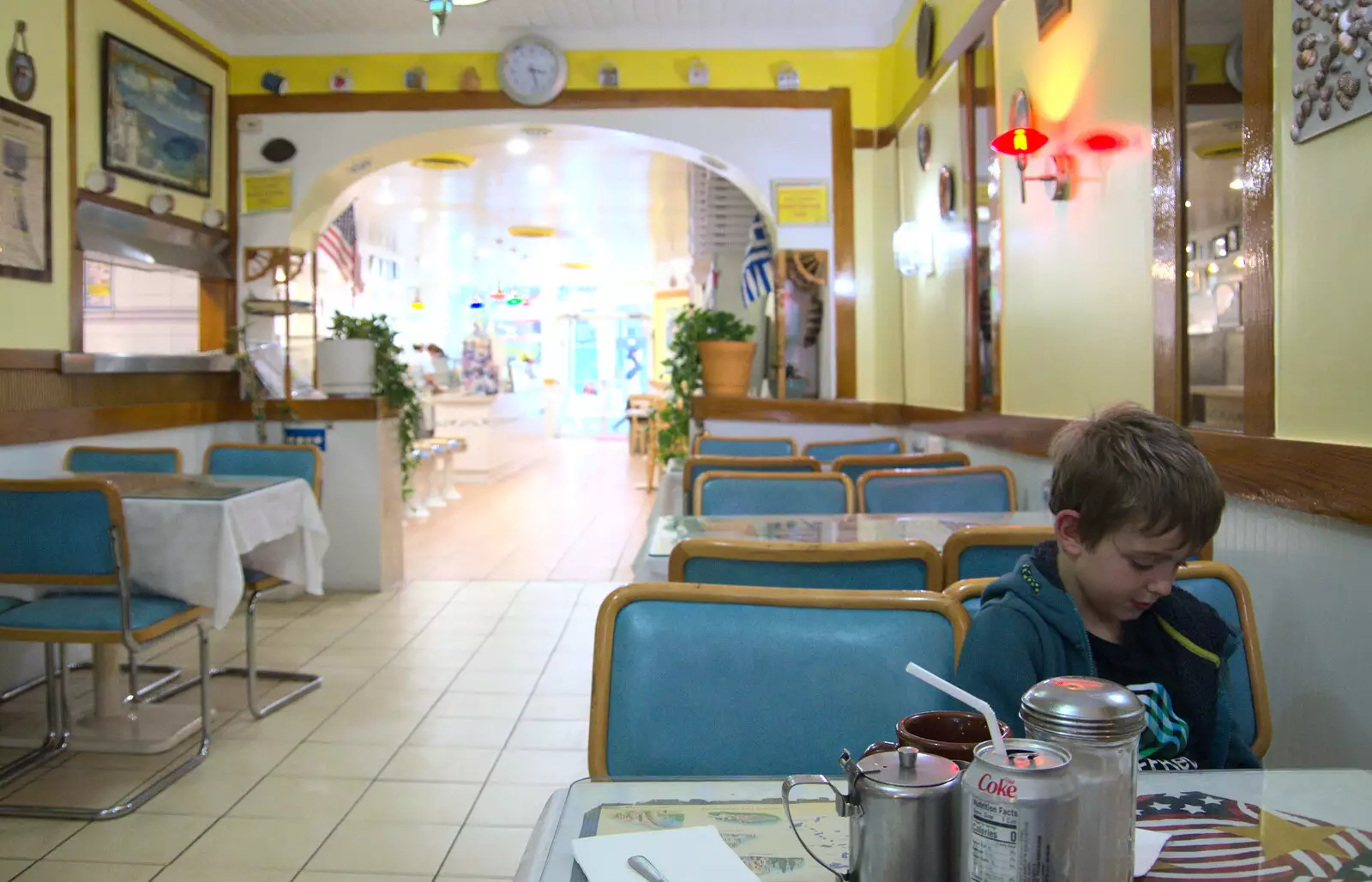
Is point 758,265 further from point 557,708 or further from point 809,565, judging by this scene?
point 809,565

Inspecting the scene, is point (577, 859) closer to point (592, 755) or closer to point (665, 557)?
point (592, 755)

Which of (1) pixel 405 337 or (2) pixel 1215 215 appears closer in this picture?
(2) pixel 1215 215

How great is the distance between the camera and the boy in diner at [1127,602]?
123cm

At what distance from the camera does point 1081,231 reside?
132 inches

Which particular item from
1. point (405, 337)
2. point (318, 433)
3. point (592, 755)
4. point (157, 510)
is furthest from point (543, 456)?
point (592, 755)

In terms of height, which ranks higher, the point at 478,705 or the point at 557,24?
the point at 557,24

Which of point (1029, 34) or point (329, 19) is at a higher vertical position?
point (329, 19)

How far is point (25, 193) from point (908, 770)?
4.84m

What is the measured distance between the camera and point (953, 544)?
1.97 metres

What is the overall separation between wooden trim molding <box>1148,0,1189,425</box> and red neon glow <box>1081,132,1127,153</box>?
0.87 feet

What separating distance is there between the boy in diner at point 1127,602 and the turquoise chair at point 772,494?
73.0 inches

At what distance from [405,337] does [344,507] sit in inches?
417

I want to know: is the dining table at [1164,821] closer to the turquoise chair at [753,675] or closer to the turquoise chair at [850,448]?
the turquoise chair at [753,675]

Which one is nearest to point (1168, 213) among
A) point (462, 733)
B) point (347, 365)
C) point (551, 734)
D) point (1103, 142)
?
point (1103, 142)
